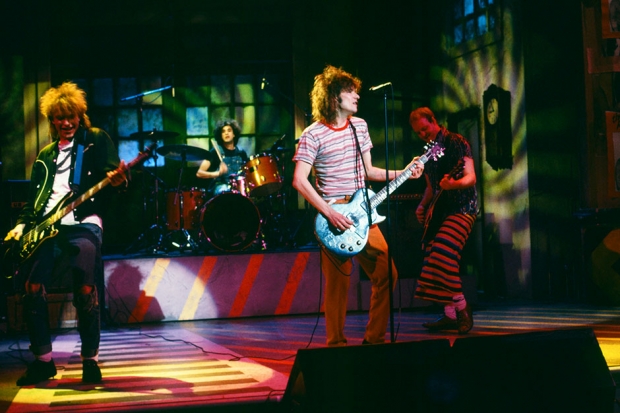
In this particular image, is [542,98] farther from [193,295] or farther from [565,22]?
[193,295]

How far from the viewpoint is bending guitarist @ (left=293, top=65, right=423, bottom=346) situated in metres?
4.95

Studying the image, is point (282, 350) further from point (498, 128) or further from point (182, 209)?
point (498, 128)

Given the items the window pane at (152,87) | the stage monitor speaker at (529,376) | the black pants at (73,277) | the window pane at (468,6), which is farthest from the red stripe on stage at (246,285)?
the stage monitor speaker at (529,376)

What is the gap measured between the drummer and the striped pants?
3.89 m

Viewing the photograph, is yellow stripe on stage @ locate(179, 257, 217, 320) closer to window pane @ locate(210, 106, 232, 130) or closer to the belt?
the belt

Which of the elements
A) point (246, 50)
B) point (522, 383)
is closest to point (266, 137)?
point (246, 50)

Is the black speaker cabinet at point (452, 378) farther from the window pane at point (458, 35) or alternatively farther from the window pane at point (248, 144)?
the window pane at point (248, 144)

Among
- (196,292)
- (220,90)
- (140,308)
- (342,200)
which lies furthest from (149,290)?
(220,90)

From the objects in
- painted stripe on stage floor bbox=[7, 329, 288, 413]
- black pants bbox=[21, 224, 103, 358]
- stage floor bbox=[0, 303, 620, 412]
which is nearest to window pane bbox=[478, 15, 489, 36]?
stage floor bbox=[0, 303, 620, 412]

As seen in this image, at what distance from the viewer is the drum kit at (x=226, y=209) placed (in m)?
8.75

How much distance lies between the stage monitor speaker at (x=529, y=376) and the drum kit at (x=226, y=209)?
5.47 m

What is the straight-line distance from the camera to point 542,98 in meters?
9.23

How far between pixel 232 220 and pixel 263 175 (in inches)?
26.8

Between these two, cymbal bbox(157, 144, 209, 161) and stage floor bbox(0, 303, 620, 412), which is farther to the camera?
cymbal bbox(157, 144, 209, 161)
